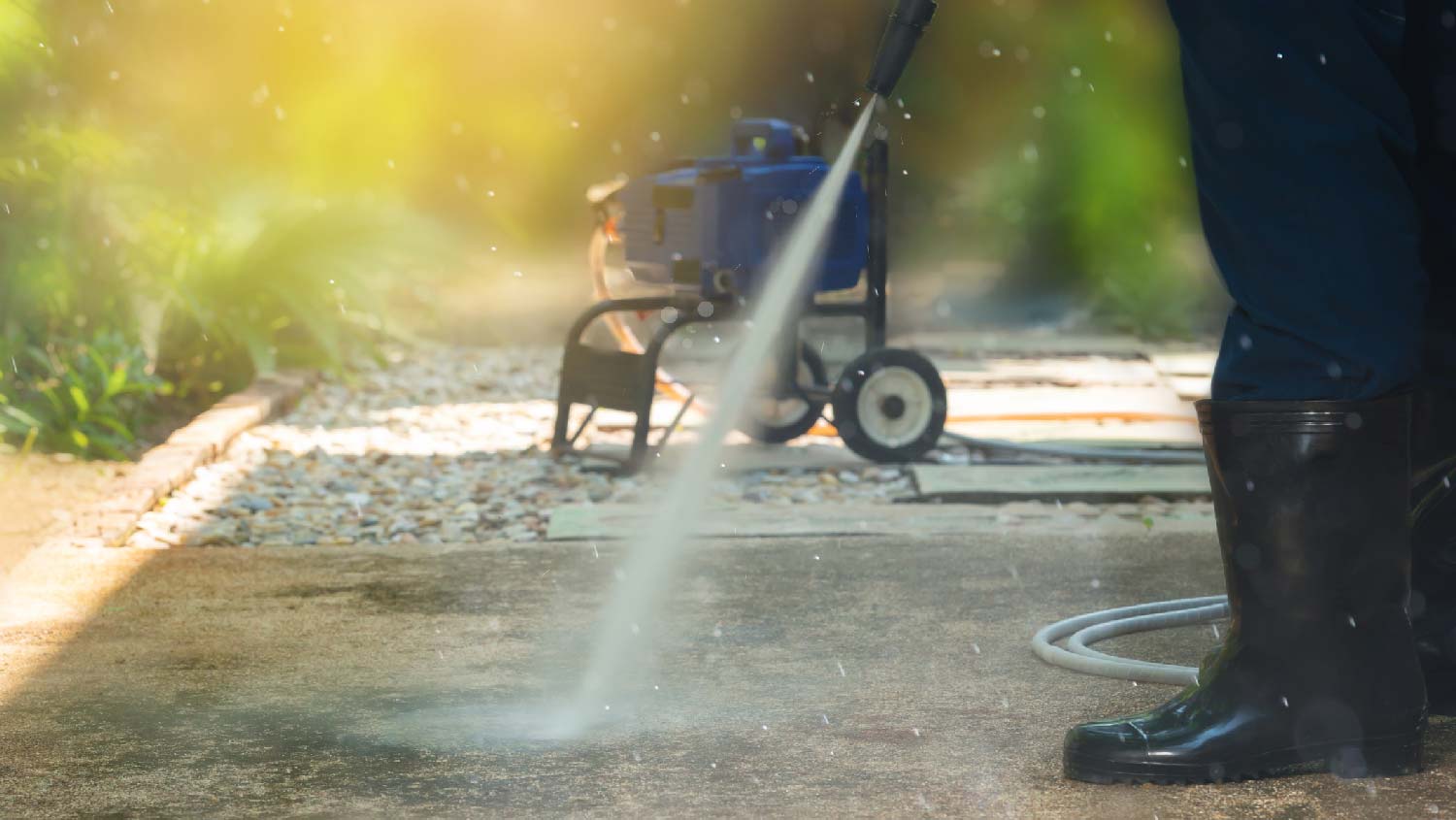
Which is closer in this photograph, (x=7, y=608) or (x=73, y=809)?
(x=73, y=809)

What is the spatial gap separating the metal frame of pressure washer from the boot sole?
270 cm

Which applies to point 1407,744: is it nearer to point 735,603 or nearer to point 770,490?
point 735,603

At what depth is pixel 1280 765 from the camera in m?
1.95

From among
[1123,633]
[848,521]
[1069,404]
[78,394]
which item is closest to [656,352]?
[848,521]

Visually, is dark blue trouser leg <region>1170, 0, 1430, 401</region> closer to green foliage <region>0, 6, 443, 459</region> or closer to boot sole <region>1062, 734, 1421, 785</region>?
boot sole <region>1062, 734, 1421, 785</region>

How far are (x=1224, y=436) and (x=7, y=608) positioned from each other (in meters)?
2.15

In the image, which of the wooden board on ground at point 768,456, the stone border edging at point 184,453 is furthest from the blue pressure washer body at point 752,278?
the stone border edging at point 184,453

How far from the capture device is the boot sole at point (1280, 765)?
194 centimetres

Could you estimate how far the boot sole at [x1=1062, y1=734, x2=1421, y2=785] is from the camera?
194cm

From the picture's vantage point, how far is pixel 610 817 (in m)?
1.88

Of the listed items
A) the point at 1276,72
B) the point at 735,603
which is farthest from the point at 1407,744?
the point at 735,603

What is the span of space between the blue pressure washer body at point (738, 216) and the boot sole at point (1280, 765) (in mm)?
2785

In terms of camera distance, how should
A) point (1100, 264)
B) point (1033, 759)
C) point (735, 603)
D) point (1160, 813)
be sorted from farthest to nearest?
1. point (1100, 264)
2. point (735, 603)
3. point (1033, 759)
4. point (1160, 813)

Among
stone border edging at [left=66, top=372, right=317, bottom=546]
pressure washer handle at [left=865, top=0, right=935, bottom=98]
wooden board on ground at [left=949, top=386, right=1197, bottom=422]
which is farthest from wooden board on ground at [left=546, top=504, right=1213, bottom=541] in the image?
wooden board on ground at [left=949, top=386, right=1197, bottom=422]
